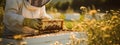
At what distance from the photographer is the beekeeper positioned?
3508mm

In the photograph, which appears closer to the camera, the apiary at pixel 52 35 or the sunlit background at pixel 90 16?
the sunlit background at pixel 90 16

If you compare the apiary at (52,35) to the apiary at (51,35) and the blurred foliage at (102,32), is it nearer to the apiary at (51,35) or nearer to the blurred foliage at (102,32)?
the apiary at (51,35)

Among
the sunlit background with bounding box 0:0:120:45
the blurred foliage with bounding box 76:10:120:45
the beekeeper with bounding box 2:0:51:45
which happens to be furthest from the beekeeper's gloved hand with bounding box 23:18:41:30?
the blurred foliage with bounding box 76:10:120:45

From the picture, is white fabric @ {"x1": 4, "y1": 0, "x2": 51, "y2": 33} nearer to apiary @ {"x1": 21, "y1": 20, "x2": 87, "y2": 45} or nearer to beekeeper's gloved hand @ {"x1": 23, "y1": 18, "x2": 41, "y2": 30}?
beekeeper's gloved hand @ {"x1": 23, "y1": 18, "x2": 41, "y2": 30}

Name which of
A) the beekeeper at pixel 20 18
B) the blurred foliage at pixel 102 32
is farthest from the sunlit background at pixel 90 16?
the beekeeper at pixel 20 18

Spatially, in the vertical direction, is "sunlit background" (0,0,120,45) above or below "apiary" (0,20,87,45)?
Result: above

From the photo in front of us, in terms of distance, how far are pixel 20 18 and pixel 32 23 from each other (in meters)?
0.14

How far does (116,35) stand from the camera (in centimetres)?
337

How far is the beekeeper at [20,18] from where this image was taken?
11.5 ft

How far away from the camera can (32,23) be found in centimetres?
355

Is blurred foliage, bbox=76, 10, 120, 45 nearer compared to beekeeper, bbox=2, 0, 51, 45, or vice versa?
blurred foliage, bbox=76, 10, 120, 45

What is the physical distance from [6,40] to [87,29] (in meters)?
0.87

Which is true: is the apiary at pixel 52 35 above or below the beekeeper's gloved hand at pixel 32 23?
below

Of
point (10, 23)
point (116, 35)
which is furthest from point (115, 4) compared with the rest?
point (10, 23)
